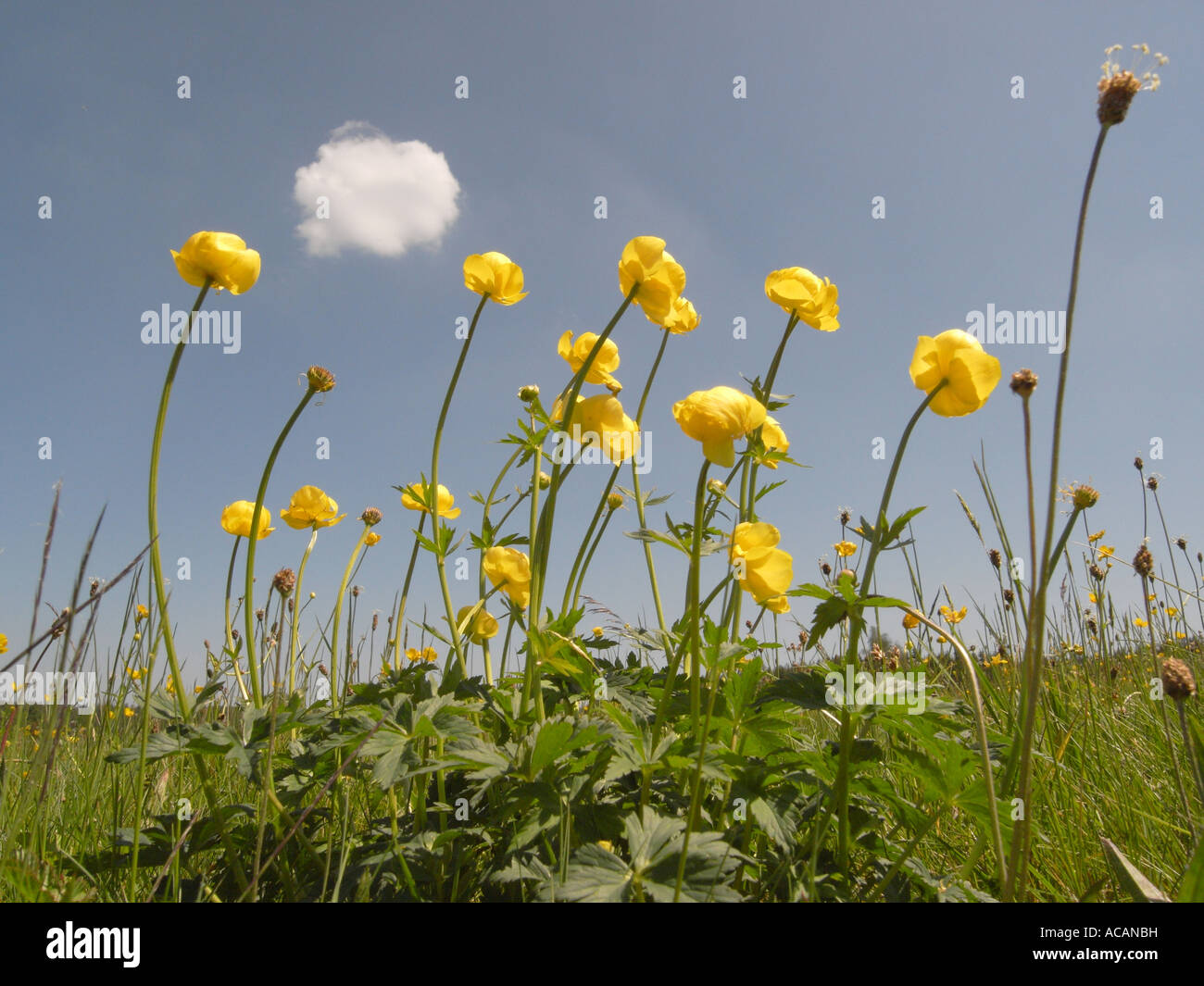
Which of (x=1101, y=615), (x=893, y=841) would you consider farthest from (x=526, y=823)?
(x=1101, y=615)

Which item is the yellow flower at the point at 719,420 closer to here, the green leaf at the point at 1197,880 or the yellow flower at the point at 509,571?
the yellow flower at the point at 509,571

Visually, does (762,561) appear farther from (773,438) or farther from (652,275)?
(652,275)

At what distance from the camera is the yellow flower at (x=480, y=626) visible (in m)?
1.76

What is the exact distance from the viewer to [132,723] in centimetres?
251

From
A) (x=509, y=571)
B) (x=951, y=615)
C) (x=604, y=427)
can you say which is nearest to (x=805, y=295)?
(x=604, y=427)

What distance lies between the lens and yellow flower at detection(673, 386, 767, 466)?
1.19 metres

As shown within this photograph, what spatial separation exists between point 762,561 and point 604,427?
1.52ft

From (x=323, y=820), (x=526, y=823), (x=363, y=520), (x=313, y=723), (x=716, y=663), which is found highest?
(x=363, y=520)

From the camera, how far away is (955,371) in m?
1.28

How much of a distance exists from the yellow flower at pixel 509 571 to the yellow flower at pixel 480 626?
0.35 ft

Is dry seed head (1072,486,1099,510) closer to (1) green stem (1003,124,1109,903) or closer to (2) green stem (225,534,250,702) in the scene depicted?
(1) green stem (1003,124,1109,903)

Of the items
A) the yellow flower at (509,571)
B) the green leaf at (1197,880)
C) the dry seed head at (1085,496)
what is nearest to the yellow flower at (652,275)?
the yellow flower at (509,571)
